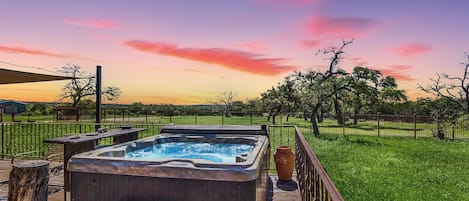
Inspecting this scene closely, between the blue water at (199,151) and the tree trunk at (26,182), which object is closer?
the tree trunk at (26,182)

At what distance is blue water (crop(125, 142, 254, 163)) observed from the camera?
5836 millimetres

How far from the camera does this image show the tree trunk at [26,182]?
2209 mm

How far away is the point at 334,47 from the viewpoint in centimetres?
1448

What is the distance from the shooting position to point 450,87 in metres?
16.7

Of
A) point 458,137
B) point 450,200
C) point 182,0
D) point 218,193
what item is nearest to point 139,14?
point 182,0

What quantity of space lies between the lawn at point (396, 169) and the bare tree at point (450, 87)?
5.60m

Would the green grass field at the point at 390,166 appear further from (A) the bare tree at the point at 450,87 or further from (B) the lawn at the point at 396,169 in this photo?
(A) the bare tree at the point at 450,87

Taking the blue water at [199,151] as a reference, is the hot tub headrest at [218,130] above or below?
above

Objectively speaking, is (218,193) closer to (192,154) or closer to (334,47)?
(192,154)

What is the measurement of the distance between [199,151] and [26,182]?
13.6 ft

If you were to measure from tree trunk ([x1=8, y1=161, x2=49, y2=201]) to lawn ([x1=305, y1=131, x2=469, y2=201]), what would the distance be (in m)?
4.40

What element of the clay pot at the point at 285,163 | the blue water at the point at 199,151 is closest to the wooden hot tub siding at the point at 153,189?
A: the blue water at the point at 199,151

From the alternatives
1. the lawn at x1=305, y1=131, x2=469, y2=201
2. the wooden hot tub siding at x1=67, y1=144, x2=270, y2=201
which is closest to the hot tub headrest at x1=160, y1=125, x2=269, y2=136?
the lawn at x1=305, y1=131, x2=469, y2=201

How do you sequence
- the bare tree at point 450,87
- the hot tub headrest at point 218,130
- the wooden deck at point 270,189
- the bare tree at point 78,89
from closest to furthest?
1. the wooden deck at point 270,189
2. the hot tub headrest at point 218,130
3. the bare tree at point 450,87
4. the bare tree at point 78,89
